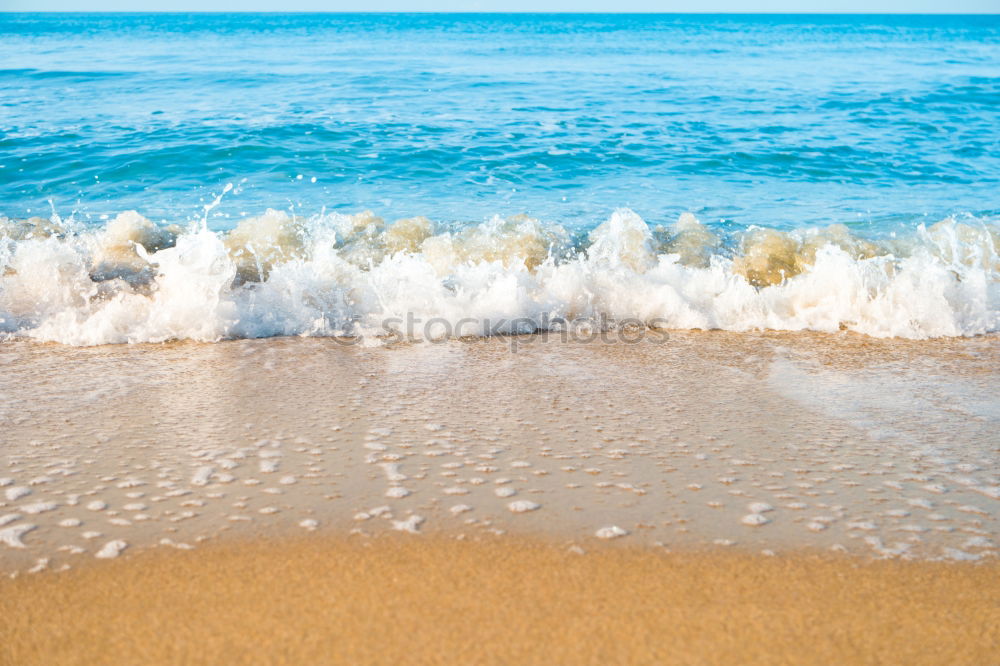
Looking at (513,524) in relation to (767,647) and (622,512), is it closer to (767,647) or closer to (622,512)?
(622,512)

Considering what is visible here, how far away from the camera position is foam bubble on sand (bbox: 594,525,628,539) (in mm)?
2498

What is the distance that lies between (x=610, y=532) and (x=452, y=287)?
2.91 meters

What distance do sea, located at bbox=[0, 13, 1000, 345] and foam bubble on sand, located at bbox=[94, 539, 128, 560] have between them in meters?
2.22

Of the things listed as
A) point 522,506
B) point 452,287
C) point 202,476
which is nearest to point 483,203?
point 452,287

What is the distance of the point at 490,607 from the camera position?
2166mm

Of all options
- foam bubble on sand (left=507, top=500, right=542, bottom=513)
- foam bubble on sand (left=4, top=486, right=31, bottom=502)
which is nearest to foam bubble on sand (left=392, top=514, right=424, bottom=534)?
foam bubble on sand (left=507, top=500, right=542, bottom=513)

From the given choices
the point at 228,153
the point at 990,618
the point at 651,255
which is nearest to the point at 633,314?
the point at 651,255

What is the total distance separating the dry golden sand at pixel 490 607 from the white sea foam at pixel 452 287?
7.74 ft

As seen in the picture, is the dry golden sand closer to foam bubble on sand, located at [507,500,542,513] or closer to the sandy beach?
the sandy beach

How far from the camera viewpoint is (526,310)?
16.0ft

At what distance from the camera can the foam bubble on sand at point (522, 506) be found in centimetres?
265

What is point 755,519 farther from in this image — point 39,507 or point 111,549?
point 39,507

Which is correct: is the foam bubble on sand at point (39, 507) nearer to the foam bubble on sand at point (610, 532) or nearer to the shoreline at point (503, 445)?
the shoreline at point (503, 445)

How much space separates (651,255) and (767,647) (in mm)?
4086
